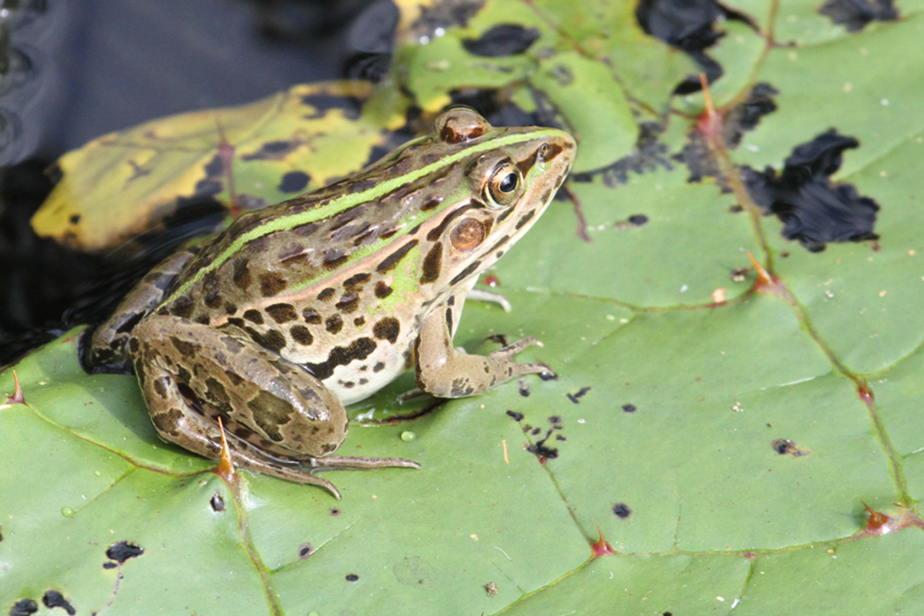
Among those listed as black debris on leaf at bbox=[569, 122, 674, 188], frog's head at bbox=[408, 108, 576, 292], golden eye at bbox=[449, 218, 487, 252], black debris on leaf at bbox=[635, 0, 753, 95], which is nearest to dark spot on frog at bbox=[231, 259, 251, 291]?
frog's head at bbox=[408, 108, 576, 292]

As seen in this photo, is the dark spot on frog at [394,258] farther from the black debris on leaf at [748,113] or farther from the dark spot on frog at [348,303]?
the black debris on leaf at [748,113]

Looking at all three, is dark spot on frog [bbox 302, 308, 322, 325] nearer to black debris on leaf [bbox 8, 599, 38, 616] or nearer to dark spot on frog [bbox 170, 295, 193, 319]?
dark spot on frog [bbox 170, 295, 193, 319]

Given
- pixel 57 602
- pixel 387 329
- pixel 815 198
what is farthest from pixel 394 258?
pixel 815 198

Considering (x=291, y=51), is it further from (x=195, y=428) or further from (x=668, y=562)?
(x=668, y=562)

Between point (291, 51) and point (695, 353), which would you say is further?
point (291, 51)

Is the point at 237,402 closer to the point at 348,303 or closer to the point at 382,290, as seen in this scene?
the point at 348,303

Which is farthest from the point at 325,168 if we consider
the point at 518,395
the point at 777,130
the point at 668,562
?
the point at 668,562
